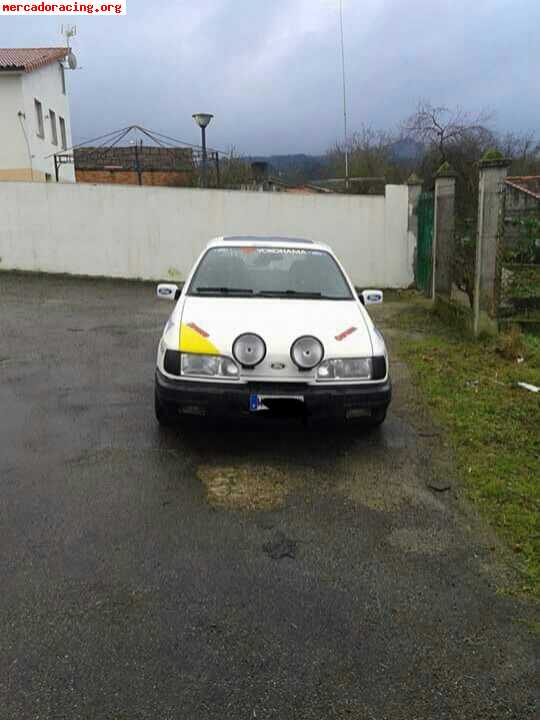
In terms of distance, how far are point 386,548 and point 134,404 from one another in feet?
10.3

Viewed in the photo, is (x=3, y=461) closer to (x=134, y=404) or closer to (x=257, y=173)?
(x=134, y=404)

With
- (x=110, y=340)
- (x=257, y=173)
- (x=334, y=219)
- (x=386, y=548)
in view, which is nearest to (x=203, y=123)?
(x=334, y=219)

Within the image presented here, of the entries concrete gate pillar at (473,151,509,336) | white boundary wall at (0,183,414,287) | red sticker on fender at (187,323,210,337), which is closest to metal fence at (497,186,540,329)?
concrete gate pillar at (473,151,509,336)

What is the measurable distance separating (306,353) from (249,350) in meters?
0.41

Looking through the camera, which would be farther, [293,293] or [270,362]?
[293,293]

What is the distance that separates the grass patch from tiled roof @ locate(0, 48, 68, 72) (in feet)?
70.9

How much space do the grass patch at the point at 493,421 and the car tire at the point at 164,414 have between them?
7.18 ft

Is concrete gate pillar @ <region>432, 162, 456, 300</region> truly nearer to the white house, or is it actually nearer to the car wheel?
the car wheel

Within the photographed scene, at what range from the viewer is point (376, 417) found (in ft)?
16.2

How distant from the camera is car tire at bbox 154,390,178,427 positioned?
15.4ft

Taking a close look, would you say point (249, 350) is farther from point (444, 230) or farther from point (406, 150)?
point (406, 150)

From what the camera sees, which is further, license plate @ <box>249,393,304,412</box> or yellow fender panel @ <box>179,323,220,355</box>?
yellow fender panel @ <box>179,323,220,355</box>

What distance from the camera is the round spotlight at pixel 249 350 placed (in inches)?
173

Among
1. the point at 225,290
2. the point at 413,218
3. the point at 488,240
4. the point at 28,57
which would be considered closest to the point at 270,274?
the point at 225,290
